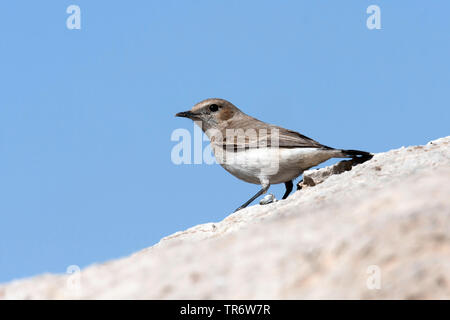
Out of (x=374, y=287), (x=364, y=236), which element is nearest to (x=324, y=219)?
(x=364, y=236)

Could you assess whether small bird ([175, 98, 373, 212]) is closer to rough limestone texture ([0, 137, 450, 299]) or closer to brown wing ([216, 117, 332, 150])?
brown wing ([216, 117, 332, 150])

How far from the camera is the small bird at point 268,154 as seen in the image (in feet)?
31.9

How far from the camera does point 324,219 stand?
15.3 feet

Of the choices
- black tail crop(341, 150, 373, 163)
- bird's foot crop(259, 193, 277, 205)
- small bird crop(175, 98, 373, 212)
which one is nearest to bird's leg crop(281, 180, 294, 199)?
small bird crop(175, 98, 373, 212)

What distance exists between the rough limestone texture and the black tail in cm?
428

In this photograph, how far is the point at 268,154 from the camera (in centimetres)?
988

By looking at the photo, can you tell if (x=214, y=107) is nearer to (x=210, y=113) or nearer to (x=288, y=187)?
(x=210, y=113)

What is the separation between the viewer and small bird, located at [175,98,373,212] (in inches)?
383

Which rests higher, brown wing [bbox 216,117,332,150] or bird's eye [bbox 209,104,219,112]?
bird's eye [bbox 209,104,219,112]
